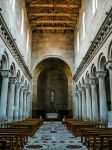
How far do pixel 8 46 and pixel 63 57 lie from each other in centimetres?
1636

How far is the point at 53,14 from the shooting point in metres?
28.3

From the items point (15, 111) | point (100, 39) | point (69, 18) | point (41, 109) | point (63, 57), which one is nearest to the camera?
point (100, 39)

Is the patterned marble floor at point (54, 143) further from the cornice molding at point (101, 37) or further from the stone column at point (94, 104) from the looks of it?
the stone column at point (94, 104)

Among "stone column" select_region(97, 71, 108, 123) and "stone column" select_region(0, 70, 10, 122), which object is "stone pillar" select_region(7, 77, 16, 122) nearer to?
"stone column" select_region(0, 70, 10, 122)

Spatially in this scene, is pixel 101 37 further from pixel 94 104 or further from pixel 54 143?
pixel 54 143

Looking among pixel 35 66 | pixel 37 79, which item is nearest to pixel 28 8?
pixel 35 66

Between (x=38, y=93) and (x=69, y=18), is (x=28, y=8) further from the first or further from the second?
(x=38, y=93)

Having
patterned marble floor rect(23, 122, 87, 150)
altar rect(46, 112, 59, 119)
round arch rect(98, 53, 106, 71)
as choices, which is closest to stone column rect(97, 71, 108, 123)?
round arch rect(98, 53, 106, 71)

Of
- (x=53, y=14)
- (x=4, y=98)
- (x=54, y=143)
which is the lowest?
(x=54, y=143)

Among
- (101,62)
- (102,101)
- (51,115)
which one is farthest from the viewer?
(51,115)

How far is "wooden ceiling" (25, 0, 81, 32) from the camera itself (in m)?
26.1

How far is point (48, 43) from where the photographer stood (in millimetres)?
32250

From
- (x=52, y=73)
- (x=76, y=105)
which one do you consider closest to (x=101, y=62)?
(x=76, y=105)

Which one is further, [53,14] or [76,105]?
[76,105]
